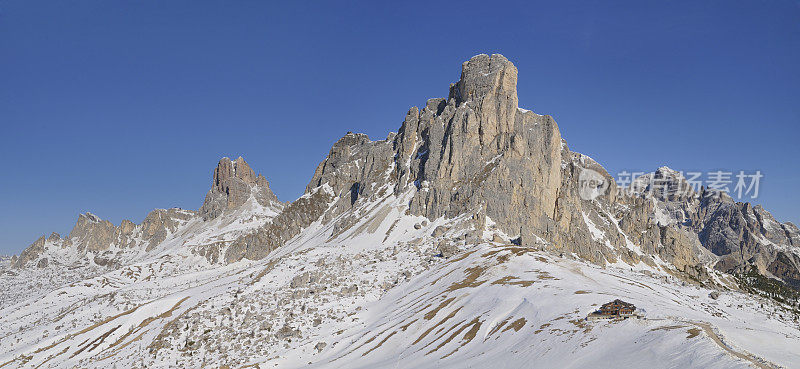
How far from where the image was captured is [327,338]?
69.6 metres

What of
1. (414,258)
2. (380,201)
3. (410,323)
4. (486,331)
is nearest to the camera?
(486,331)

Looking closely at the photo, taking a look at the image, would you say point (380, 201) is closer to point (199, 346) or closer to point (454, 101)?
point (454, 101)

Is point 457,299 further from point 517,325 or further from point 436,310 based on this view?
point 517,325

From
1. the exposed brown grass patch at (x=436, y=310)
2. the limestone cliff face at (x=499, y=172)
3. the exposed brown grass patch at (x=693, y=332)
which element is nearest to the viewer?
the exposed brown grass patch at (x=693, y=332)

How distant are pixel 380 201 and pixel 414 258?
71.7 metres

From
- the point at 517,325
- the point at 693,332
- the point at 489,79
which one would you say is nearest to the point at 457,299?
the point at 517,325

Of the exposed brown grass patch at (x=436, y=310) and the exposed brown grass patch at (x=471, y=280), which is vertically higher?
the exposed brown grass patch at (x=471, y=280)

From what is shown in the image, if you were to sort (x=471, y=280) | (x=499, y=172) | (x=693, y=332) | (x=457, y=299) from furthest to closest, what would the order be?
1. (x=499, y=172)
2. (x=471, y=280)
3. (x=457, y=299)
4. (x=693, y=332)

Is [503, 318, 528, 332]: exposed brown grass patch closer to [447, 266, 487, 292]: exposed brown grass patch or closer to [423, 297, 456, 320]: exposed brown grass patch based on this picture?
[423, 297, 456, 320]: exposed brown grass patch

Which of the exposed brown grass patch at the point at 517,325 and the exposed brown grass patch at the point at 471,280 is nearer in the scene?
the exposed brown grass patch at the point at 517,325

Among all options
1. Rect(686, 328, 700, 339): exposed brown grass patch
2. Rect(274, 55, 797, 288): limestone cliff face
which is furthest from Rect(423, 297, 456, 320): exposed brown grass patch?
Rect(274, 55, 797, 288): limestone cliff face

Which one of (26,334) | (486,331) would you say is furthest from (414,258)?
(26,334)

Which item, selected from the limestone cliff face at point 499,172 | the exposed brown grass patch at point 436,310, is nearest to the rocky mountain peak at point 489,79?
the limestone cliff face at point 499,172

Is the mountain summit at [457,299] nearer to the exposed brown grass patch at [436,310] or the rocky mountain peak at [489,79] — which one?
the exposed brown grass patch at [436,310]
